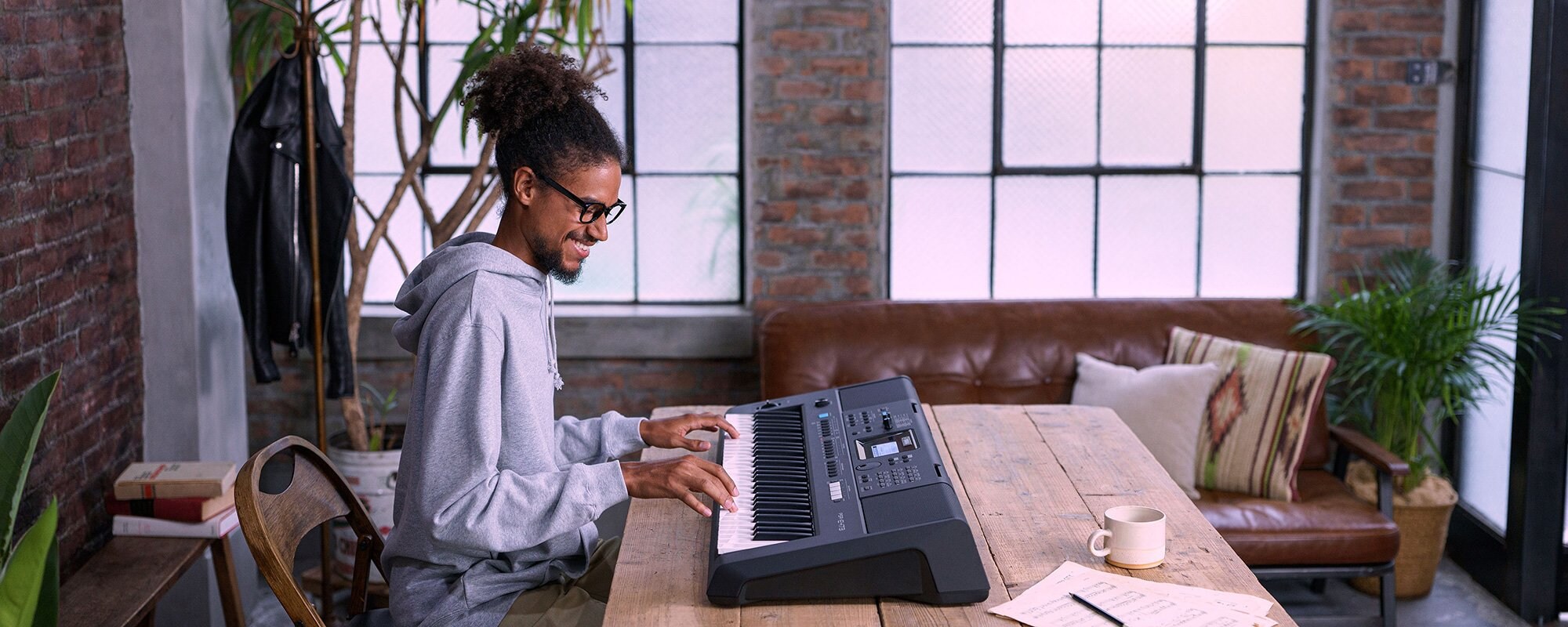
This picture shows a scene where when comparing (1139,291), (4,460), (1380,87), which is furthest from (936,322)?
(4,460)

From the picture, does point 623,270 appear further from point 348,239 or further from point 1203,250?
point 1203,250

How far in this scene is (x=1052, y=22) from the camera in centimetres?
444

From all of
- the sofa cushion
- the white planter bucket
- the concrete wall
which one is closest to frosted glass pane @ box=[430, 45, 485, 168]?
the concrete wall

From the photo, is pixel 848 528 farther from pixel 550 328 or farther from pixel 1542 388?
pixel 1542 388

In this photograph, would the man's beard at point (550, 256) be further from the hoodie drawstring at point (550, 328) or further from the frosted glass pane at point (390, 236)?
the frosted glass pane at point (390, 236)

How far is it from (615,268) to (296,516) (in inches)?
94.8

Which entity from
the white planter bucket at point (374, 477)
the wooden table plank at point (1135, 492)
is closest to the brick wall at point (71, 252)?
the white planter bucket at point (374, 477)

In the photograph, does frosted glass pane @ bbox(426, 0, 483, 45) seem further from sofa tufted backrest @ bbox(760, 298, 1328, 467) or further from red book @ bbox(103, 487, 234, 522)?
red book @ bbox(103, 487, 234, 522)

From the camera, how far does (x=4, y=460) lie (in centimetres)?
223

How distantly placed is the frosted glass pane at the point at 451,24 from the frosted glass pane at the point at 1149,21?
2010 millimetres

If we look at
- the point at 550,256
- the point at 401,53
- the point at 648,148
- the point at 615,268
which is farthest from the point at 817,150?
the point at 550,256

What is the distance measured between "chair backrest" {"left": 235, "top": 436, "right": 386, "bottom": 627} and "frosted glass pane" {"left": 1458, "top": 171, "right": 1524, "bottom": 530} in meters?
2.97

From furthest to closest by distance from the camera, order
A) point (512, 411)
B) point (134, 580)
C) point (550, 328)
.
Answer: point (134, 580) < point (550, 328) < point (512, 411)

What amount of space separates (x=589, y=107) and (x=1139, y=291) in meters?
2.81
